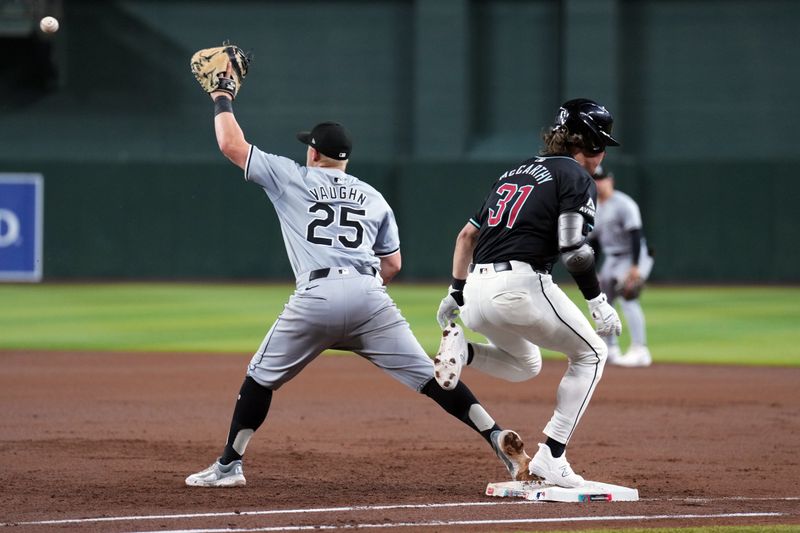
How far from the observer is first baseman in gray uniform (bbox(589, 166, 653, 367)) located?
1201 centimetres

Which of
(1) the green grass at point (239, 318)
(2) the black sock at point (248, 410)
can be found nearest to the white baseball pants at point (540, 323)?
(2) the black sock at point (248, 410)

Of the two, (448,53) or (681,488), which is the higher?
(448,53)

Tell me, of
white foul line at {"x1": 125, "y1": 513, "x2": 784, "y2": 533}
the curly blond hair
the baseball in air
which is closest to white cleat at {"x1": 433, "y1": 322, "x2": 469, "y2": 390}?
white foul line at {"x1": 125, "y1": 513, "x2": 784, "y2": 533}

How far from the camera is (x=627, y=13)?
26.5 meters

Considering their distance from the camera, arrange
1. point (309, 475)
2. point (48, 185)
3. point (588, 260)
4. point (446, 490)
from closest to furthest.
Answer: point (588, 260) → point (446, 490) → point (309, 475) → point (48, 185)

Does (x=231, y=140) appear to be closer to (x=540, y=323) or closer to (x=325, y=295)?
(x=325, y=295)

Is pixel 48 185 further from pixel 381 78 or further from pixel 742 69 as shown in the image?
pixel 742 69

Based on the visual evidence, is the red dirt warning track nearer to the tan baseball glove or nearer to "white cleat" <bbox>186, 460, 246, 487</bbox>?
"white cleat" <bbox>186, 460, 246, 487</bbox>

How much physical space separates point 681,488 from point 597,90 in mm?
20303

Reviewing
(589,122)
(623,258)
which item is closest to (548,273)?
(589,122)

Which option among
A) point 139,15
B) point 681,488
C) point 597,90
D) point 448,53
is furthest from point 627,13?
point 681,488

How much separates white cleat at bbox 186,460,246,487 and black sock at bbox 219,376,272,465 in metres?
0.03

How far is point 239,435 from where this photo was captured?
6059 millimetres

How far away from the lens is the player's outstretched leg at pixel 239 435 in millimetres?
6039
